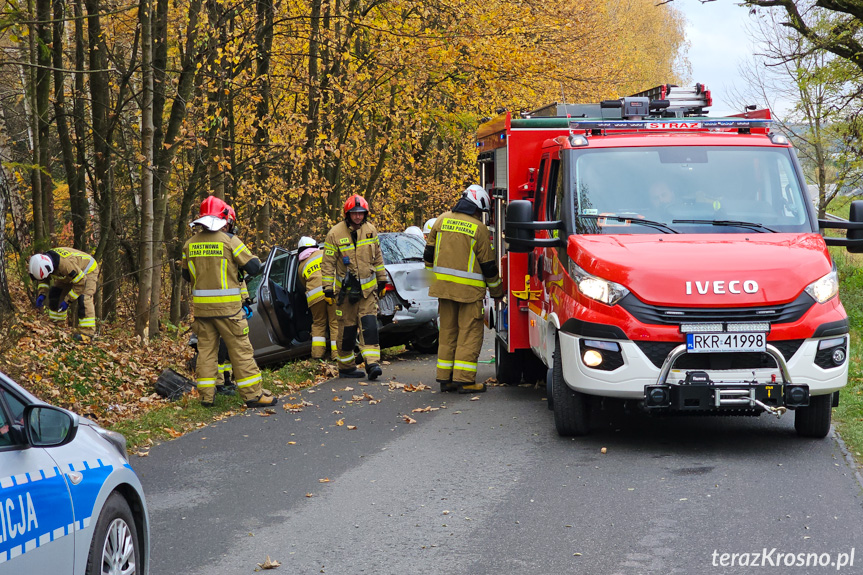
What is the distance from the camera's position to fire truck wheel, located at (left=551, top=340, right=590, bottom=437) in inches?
306

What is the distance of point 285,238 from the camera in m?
22.8

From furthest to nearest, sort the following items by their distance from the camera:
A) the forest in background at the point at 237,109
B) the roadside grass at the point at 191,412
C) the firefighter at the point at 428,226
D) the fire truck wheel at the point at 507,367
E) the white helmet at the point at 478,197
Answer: the forest in background at the point at 237,109 < the firefighter at the point at 428,226 < the fire truck wheel at the point at 507,367 < the white helmet at the point at 478,197 < the roadside grass at the point at 191,412

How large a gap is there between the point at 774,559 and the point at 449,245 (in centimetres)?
596

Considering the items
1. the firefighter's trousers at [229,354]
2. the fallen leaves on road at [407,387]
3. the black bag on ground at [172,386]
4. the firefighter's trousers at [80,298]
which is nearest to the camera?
the firefighter's trousers at [229,354]

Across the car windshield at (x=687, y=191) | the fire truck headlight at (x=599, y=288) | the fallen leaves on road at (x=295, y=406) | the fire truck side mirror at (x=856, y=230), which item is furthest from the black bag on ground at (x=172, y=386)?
the fire truck side mirror at (x=856, y=230)

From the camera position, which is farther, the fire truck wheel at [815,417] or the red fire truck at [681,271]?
the fire truck wheel at [815,417]

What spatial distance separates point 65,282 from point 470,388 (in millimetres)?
7471

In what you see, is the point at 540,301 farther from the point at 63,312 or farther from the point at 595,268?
the point at 63,312

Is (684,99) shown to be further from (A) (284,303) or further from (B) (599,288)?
(A) (284,303)

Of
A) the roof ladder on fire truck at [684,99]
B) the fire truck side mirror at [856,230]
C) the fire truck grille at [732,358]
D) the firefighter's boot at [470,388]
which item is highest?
the roof ladder on fire truck at [684,99]

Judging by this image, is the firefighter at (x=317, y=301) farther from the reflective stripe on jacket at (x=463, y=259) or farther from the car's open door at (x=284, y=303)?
the reflective stripe on jacket at (x=463, y=259)

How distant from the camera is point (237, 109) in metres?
19.4

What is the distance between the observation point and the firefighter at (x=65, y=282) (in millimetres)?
14766

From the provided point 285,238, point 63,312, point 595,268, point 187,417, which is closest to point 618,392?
point 595,268
